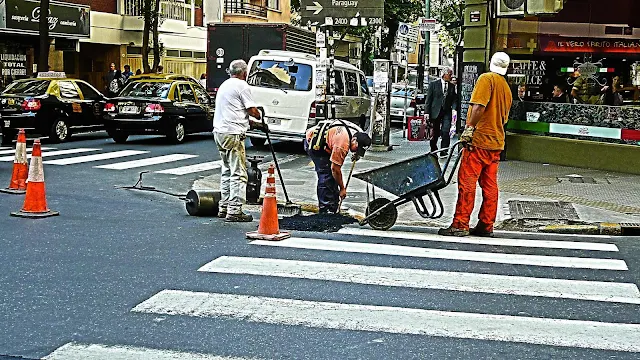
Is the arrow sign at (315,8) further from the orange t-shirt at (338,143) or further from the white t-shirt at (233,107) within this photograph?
the orange t-shirt at (338,143)

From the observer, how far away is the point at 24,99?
63.2ft

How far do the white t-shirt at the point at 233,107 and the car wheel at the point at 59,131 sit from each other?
10562mm

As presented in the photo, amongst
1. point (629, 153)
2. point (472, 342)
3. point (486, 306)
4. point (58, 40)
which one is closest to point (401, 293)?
point (486, 306)


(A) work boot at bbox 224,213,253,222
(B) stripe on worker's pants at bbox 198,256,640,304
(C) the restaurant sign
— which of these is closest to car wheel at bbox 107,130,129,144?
(C) the restaurant sign

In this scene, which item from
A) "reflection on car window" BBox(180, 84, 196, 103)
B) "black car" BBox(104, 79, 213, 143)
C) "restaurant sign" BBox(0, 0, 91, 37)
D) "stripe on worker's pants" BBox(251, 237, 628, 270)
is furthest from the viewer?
"restaurant sign" BBox(0, 0, 91, 37)

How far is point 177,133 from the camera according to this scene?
67.4 ft

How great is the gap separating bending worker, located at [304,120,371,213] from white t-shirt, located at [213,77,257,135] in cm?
82

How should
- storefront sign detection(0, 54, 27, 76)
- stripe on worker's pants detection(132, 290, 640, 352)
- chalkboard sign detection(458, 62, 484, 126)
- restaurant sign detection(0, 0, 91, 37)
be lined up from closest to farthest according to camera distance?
stripe on worker's pants detection(132, 290, 640, 352), chalkboard sign detection(458, 62, 484, 126), restaurant sign detection(0, 0, 91, 37), storefront sign detection(0, 54, 27, 76)

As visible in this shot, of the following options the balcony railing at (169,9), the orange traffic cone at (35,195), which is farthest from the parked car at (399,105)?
the orange traffic cone at (35,195)

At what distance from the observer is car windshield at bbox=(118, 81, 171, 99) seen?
20312mm

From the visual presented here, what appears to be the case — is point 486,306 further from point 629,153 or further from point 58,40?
point 58,40

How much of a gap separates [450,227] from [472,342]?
4.31m

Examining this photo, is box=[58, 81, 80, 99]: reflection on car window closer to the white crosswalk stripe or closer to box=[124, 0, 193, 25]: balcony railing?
the white crosswalk stripe

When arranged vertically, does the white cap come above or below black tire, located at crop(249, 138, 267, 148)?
above
